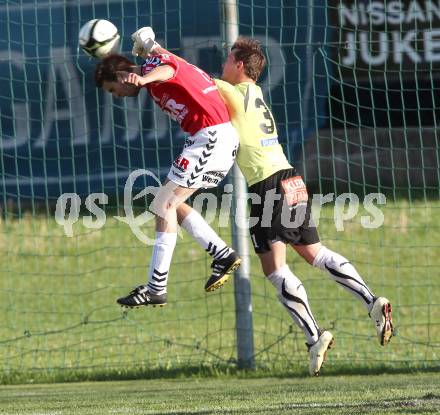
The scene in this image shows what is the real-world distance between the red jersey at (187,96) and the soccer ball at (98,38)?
0.29 meters

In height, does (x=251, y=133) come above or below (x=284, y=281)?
above

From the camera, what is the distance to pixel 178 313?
42.3 feet

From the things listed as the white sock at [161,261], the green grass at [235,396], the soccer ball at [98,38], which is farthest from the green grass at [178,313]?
the soccer ball at [98,38]

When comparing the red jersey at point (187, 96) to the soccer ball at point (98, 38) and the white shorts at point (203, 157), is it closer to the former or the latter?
the white shorts at point (203, 157)

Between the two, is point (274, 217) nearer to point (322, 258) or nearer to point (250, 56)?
point (322, 258)

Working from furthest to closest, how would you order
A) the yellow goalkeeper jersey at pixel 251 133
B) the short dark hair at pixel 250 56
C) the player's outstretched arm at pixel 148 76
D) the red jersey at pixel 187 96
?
1. the short dark hair at pixel 250 56
2. the yellow goalkeeper jersey at pixel 251 133
3. the red jersey at pixel 187 96
4. the player's outstretched arm at pixel 148 76

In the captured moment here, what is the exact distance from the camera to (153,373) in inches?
401

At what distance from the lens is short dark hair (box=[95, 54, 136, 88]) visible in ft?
25.8

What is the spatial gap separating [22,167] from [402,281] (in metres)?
4.87

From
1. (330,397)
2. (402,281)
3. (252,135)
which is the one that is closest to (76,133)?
(402,281)

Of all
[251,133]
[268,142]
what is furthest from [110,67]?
[268,142]

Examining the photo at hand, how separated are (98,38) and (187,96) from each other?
732 millimetres

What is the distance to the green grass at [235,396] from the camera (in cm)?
710

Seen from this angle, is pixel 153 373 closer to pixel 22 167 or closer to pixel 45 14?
pixel 22 167
